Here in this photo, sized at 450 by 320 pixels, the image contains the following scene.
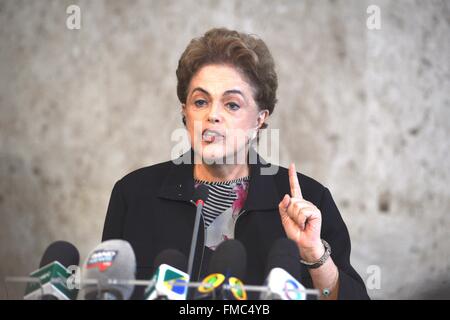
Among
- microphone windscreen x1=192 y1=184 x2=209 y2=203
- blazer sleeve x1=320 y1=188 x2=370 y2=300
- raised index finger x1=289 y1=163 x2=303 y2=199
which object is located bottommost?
blazer sleeve x1=320 y1=188 x2=370 y2=300

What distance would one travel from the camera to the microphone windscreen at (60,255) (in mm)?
1311

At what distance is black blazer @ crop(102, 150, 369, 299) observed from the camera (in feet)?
5.97

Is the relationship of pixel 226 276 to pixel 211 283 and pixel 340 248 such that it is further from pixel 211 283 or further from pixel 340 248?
pixel 340 248

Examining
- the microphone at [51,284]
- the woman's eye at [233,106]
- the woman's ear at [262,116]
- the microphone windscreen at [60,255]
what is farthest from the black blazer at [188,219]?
the microphone at [51,284]

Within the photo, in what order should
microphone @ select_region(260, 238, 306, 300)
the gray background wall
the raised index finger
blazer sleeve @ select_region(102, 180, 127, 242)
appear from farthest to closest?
1. the gray background wall
2. blazer sleeve @ select_region(102, 180, 127, 242)
3. the raised index finger
4. microphone @ select_region(260, 238, 306, 300)

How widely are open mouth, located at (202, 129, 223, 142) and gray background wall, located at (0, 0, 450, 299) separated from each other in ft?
4.30

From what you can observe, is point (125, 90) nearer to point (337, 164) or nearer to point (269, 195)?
point (337, 164)

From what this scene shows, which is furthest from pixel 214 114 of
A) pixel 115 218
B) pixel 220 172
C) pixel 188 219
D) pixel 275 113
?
pixel 275 113

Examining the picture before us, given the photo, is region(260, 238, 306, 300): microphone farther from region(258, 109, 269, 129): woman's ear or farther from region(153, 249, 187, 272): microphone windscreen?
region(258, 109, 269, 129): woman's ear

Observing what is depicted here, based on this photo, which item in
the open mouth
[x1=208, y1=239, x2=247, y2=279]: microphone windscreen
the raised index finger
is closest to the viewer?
[x1=208, y1=239, x2=247, y2=279]: microphone windscreen

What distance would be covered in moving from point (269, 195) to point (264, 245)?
0.16 m

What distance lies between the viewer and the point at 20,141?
10.5 ft

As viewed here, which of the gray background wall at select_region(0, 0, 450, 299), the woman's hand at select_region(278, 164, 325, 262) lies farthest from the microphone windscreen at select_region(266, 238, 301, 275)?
the gray background wall at select_region(0, 0, 450, 299)
